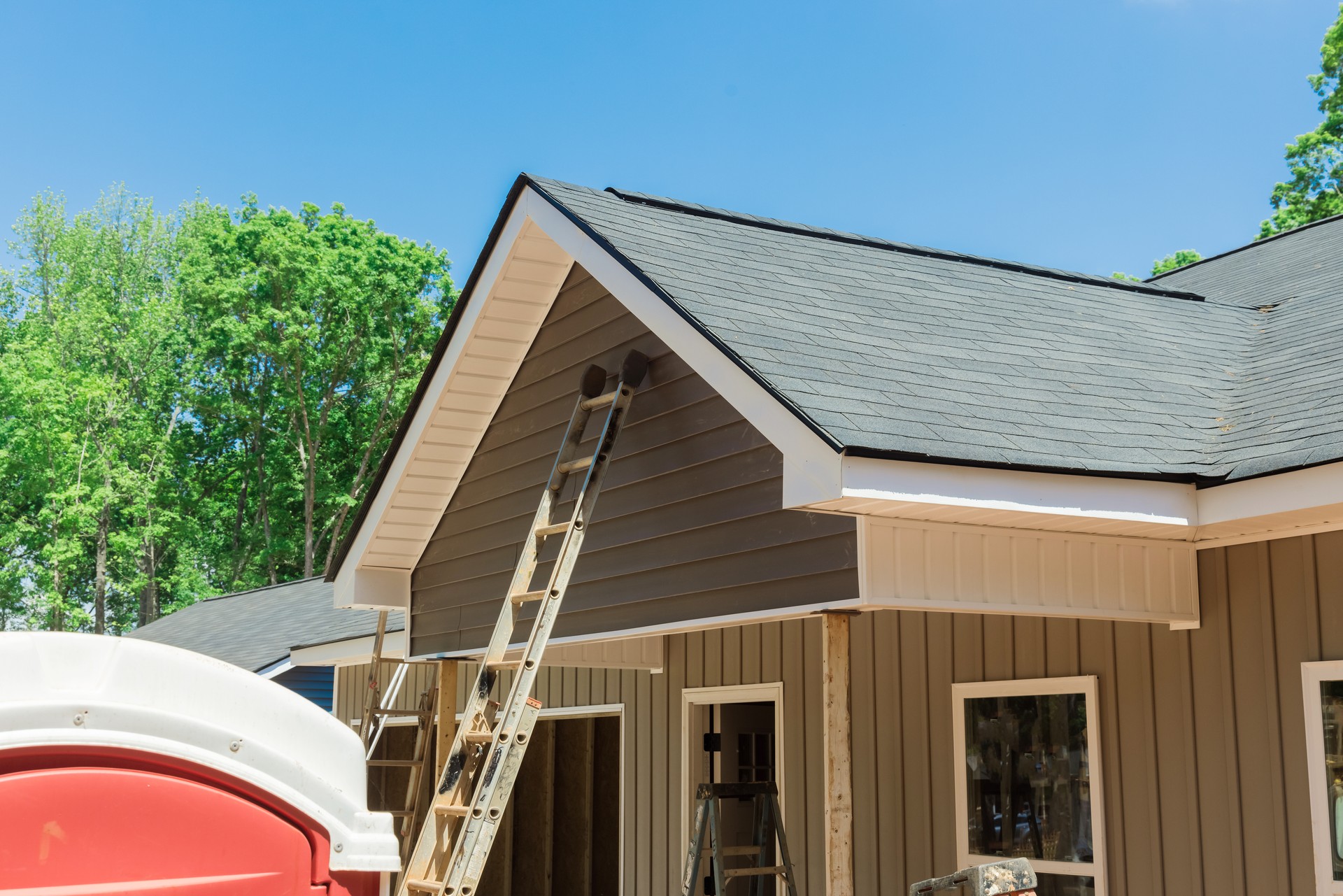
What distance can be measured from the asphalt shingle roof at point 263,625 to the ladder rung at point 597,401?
6051mm

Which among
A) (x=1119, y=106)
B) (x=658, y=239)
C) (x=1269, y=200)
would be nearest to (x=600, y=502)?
(x=658, y=239)

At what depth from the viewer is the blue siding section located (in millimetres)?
18734

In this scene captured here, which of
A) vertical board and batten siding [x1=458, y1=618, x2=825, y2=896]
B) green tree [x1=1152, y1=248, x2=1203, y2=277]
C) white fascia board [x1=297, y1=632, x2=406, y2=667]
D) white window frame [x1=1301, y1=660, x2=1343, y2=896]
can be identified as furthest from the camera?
green tree [x1=1152, y1=248, x2=1203, y2=277]

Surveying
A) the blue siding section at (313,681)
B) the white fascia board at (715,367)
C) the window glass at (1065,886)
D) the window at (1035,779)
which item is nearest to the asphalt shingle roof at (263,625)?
the blue siding section at (313,681)

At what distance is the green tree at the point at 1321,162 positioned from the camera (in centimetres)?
2503

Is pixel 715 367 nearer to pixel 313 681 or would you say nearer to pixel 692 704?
pixel 692 704

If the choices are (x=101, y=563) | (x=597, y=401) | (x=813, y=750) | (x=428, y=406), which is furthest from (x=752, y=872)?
(x=101, y=563)

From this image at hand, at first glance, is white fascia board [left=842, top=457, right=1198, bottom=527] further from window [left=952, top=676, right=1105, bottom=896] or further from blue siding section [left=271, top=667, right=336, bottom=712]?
blue siding section [left=271, top=667, right=336, bottom=712]

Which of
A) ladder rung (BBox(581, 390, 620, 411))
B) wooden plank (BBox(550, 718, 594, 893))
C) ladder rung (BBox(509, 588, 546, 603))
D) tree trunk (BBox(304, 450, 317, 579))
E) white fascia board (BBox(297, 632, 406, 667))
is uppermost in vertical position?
tree trunk (BBox(304, 450, 317, 579))

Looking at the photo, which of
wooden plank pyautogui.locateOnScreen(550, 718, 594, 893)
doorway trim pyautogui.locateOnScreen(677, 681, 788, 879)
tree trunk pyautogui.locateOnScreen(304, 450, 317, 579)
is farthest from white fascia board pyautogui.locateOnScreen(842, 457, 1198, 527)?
tree trunk pyautogui.locateOnScreen(304, 450, 317, 579)

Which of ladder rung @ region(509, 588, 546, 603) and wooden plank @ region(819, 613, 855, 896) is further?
ladder rung @ region(509, 588, 546, 603)

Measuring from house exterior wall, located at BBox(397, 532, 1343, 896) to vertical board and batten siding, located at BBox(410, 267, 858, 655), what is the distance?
177cm

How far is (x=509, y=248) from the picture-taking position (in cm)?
768

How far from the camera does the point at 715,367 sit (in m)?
5.73
